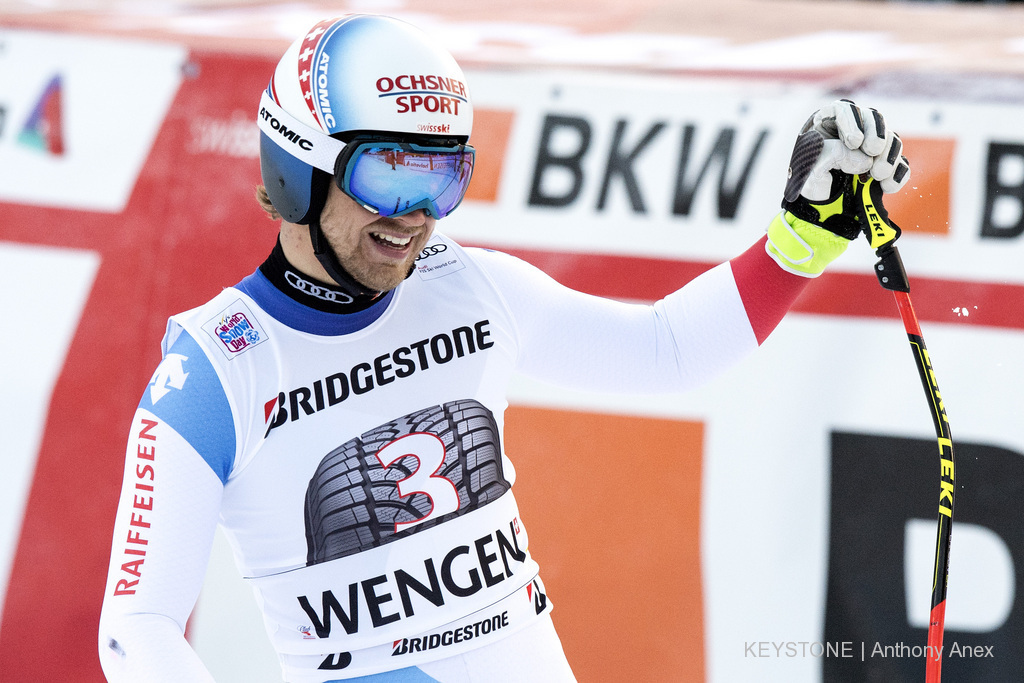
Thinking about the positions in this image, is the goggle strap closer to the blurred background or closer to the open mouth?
the open mouth

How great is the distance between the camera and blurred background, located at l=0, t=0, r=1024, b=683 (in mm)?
2768

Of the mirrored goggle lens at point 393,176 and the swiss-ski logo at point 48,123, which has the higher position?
the swiss-ski logo at point 48,123

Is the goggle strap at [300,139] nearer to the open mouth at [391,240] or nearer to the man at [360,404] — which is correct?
the man at [360,404]

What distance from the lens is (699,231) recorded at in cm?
292

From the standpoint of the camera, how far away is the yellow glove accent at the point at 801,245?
1.79m

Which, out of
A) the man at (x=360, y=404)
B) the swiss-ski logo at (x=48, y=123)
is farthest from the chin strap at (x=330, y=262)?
the swiss-ski logo at (x=48, y=123)

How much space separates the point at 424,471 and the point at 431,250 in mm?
409

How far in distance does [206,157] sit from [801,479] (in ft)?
6.34

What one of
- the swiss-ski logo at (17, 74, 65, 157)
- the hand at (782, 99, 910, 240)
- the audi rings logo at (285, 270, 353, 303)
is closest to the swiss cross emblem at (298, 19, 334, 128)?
the audi rings logo at (285, 270, 353, 303)

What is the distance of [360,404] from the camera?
1664mm

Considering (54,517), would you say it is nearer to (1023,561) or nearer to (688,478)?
(688,478)

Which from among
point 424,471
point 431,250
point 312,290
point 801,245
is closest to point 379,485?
point 424,471

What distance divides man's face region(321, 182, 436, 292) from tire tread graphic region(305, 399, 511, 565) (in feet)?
0.75

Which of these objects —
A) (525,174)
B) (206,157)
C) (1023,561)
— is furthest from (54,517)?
(1023,561)
